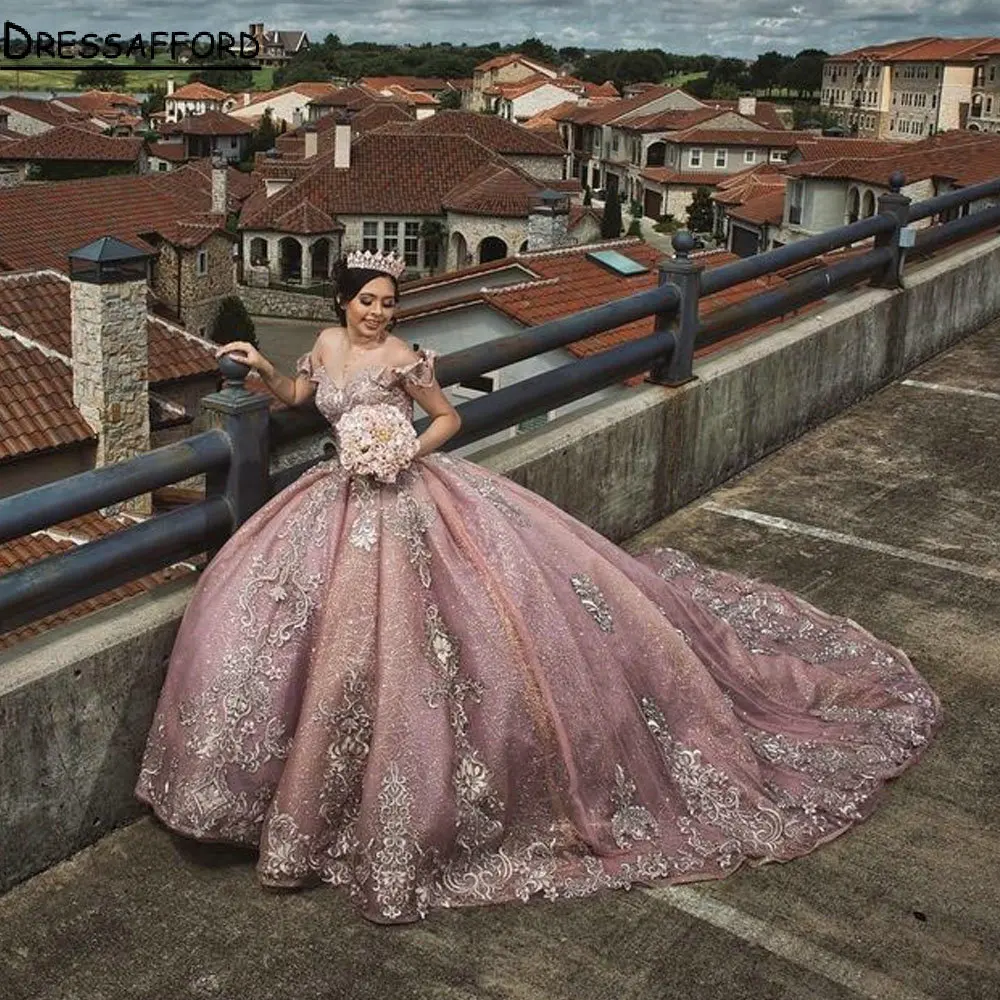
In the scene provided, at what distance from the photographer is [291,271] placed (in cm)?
6397

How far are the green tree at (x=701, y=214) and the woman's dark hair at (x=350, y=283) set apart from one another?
76895 mm

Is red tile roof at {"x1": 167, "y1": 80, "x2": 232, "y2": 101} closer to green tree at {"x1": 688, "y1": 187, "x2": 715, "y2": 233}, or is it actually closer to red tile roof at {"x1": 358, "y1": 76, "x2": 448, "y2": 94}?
red tile roof at {"x1": 358, "y1": 76, "x2": 448, "y2": 94}

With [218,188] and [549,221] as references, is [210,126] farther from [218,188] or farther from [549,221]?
[549,221]

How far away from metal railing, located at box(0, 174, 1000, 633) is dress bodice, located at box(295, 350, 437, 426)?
215 millimetres

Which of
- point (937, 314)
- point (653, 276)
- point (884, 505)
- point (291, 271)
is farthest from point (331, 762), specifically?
point (291, 271)

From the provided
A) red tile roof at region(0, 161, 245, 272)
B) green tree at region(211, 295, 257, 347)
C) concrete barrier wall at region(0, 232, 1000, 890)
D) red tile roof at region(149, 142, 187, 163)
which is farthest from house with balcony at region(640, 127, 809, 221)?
concrete barrier wall at region(0, 232, 1000, 890)

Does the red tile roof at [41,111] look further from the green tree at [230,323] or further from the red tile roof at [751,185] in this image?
the green tree at [230,323]

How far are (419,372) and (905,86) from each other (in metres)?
128

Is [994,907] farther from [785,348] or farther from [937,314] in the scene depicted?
[937,314]

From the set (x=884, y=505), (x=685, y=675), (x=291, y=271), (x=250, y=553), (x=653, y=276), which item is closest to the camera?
(x=250, y=553)

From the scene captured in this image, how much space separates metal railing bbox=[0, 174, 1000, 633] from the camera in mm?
3803

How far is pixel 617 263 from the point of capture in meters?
24.6

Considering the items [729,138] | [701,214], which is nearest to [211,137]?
[729,138]

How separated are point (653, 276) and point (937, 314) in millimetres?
16311
